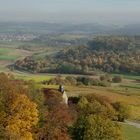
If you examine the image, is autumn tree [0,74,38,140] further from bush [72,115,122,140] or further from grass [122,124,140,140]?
A: grass [122,124,140,140]

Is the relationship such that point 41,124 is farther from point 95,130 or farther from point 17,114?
point 95,130

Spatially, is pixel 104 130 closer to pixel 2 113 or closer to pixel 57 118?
pixel 57 118

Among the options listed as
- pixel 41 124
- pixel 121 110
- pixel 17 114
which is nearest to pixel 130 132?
pixel 121 110

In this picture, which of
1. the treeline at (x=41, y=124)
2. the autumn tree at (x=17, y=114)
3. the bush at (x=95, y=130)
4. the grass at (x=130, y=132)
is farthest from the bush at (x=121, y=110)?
the autumn tree at (x=17, y=114)

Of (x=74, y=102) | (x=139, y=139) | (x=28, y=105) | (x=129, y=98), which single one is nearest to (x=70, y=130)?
(x=28, y=105)

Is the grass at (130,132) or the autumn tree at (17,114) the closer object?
the autumn tree at (17,114)

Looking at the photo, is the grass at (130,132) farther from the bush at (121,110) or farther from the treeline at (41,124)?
the treeline at (41,124)

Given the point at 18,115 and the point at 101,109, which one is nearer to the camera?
the point at 18,115

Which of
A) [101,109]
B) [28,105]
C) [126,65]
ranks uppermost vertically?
[28,105]
